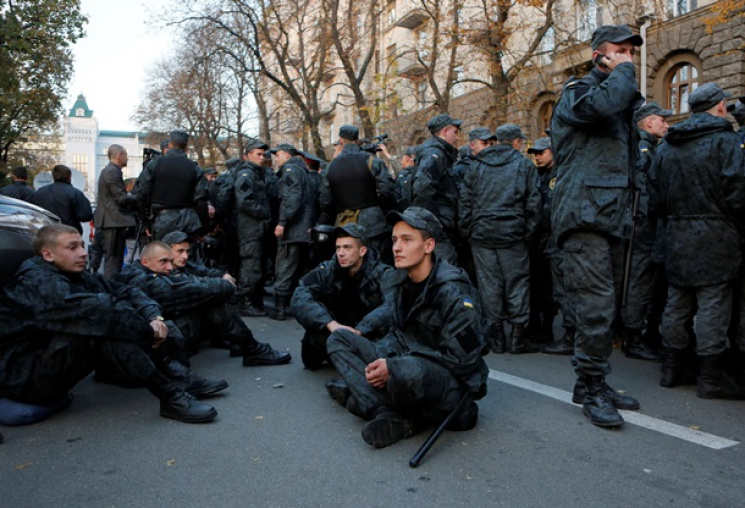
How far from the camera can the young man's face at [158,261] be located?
5.01 metres

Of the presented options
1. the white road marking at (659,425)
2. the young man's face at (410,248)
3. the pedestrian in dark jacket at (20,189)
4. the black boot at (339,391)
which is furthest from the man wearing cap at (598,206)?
the pedestrian in dark jacket at (20,189)

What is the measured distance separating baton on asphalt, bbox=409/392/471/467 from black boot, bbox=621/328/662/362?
8.57 ft

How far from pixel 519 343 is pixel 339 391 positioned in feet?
8.05

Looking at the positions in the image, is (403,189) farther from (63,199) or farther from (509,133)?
(63,199)

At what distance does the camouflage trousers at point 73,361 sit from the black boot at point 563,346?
3.59 meters

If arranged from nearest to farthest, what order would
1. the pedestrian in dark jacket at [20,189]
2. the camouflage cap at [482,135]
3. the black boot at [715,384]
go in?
the black boot at [715,384], the camouflage cap at [482,135], the pedestrian in dark jacket at [20,189]

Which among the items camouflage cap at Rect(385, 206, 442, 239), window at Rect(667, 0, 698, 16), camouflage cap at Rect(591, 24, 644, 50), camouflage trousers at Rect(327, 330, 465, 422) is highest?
window at Rect(667, 0, 698, 16)

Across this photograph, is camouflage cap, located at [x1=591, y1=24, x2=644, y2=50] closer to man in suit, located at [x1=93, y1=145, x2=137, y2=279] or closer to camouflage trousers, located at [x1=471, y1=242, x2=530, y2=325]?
camouflage trousers, located at [x1=471, y1=242, x2=530, y2=325]

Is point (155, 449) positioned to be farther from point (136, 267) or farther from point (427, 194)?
point (427, 194)

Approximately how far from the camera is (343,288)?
16.3ft

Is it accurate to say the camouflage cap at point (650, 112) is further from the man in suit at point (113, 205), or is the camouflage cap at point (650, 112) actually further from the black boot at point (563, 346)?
the man in suit at point (113, 205)

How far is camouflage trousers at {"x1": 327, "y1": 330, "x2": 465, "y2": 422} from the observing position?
10.8ft

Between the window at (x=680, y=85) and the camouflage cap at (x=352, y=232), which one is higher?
the window at (x=680, y=85)

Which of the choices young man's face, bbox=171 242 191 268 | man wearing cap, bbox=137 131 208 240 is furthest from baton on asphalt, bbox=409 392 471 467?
man wearing cap, bbox=137 131 208 240
